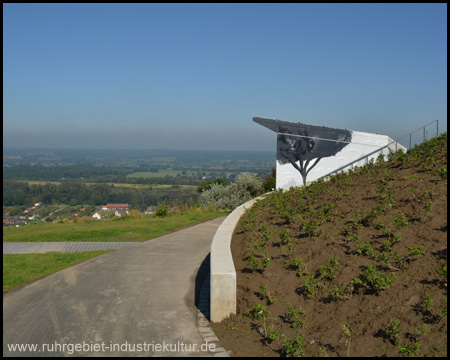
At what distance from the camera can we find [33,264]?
30.5 feet

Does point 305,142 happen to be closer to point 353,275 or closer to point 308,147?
point 308,147

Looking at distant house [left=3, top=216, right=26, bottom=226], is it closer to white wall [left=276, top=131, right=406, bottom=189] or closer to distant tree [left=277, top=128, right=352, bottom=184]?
white wall [left=276, top=131, right=406, bottom=189]

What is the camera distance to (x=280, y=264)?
6.79 metres

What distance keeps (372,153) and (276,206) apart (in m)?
8.03

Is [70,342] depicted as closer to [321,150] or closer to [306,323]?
[306,323]

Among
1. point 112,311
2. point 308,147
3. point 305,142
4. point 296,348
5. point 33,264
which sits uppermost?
point 305,142

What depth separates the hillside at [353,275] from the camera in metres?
4.61

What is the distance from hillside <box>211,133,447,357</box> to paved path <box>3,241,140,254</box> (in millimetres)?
4723

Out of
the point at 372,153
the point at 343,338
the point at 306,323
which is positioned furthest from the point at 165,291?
the point at 372,153

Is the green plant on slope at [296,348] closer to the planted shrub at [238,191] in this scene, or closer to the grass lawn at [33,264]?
the grass lawn at [33,264]

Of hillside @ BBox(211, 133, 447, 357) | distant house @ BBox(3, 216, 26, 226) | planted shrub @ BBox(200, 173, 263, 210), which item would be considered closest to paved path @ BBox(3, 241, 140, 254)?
hillside @ BBox(211, 133, 447, 357)

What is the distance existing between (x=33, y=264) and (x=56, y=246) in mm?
2369

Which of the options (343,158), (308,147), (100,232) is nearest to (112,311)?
(100,232)

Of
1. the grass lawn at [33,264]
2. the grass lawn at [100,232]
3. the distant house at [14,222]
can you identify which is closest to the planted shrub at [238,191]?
the grass lawn at [100,232]
